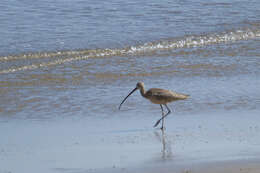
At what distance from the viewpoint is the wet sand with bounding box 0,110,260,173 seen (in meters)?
6.24

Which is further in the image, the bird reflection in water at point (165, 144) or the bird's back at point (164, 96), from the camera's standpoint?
the bird's back at point (164, 96)

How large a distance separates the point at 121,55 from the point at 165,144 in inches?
222

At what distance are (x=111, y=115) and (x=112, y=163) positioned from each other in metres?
2.14

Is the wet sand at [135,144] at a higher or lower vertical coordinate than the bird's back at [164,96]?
lower

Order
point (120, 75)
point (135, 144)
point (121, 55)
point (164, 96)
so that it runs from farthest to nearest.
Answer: point (121, 55) → point (120, 75) → point (164, 96) → point (135, 144)

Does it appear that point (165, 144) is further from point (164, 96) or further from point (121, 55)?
point (121, 55)

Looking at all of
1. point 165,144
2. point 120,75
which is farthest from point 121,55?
point 165,144

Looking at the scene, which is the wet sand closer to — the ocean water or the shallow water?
the shallow water

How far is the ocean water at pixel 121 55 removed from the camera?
902 cm

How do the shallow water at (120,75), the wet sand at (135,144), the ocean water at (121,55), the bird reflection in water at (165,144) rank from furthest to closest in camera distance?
the ocean water at (121,55)
the shallow water at (120,75)
the bird reflection in water at (165,144)
the wet sand at (135,144)

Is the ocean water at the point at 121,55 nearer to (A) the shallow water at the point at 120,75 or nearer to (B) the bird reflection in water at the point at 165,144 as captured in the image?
(A) the shallow water at the point at 120,75

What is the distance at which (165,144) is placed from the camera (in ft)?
23.4

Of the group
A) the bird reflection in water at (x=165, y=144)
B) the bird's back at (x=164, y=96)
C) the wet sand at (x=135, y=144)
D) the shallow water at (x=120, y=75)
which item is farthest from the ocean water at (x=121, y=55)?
the bird reflection in water at (x=165, y=144)

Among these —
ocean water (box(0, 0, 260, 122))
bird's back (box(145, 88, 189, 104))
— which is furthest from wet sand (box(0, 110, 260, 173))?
ocean water (box(0, 0, 260, 122))
